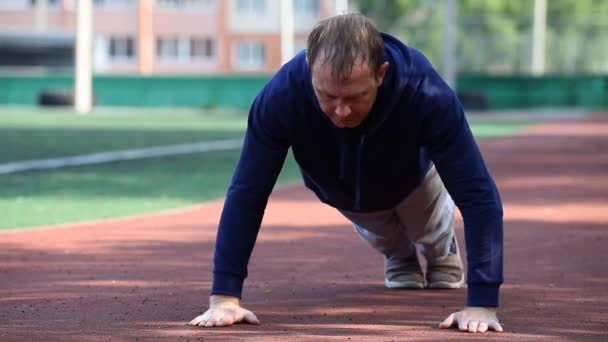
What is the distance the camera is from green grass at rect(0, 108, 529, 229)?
11.5 metres

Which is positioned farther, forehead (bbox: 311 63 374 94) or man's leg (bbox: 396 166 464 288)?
man's leg (bbox: 396 166 464 288)

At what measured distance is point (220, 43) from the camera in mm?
73312

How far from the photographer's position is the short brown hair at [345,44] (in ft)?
15.1

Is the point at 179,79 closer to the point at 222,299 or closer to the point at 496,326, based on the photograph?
the point at 222,299

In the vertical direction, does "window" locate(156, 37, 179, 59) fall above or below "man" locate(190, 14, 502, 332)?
below

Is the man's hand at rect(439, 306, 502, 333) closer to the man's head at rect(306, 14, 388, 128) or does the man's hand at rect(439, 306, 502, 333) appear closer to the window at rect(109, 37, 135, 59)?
the man's head at rect(306, 14, 388, 128)

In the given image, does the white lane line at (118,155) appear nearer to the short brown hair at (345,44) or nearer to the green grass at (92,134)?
the green grass at (92,134)

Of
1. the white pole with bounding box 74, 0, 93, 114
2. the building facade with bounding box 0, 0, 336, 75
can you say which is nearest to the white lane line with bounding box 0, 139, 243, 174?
the white pole with bounding box 74, 0, 93, 114

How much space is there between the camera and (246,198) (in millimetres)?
5332

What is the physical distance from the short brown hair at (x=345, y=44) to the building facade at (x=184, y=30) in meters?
68.1

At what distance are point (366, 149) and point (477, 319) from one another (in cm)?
86

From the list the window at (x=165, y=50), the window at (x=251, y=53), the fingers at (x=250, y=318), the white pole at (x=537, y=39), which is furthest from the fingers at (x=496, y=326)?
the window at (x=165, y=50)

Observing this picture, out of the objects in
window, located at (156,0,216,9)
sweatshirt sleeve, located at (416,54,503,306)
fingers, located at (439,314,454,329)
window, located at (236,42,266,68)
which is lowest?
window, located at (236,42,266,68)

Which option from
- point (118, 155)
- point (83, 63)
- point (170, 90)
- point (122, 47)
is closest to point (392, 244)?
point (118, 155)
